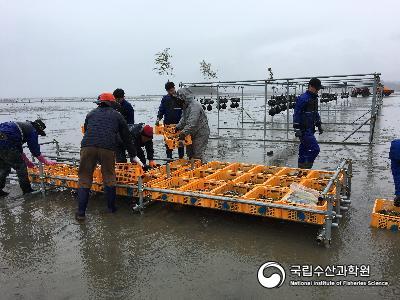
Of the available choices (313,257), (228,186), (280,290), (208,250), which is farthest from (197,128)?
(280,290)

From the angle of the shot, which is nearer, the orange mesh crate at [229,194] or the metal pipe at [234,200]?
the metal pipe at [234,200]

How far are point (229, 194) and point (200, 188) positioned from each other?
60cm

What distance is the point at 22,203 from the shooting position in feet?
20.6

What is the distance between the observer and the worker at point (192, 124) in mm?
6719

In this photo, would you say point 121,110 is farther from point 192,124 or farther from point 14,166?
point 14,166

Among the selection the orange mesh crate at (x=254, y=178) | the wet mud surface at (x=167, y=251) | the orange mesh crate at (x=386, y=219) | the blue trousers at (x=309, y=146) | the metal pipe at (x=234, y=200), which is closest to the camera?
the wet mud surface at (x=167, y=251)

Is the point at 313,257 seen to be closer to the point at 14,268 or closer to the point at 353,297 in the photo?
the point at 353,297

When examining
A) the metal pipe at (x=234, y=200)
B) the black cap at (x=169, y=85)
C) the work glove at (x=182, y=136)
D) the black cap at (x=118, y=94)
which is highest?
the black cap at (x=169, y=85)

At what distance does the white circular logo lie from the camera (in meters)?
3.48

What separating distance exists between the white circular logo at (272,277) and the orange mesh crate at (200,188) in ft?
4.69

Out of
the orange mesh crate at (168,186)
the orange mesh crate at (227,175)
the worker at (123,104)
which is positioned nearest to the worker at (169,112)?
the worker at (123,104)

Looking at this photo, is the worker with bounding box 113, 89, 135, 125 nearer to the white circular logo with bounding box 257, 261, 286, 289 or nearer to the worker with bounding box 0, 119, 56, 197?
the worker with bounding box 0, 119, 56, 197

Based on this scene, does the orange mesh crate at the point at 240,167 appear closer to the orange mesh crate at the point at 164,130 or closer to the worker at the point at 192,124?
the worker at the point at 192,124

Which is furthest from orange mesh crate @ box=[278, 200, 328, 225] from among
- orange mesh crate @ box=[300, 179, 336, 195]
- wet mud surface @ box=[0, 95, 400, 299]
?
orange mesh crate @ box=[300, 179, 336, 195]
